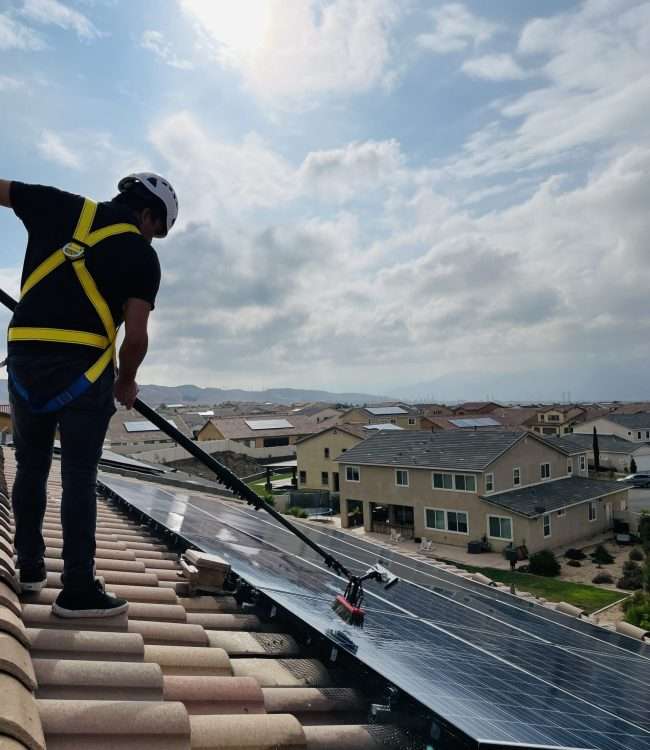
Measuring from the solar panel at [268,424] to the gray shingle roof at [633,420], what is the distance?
144 feet

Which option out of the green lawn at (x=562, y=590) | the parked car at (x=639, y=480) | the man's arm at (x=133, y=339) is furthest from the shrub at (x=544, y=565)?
the parked car at (x=639, y=480)

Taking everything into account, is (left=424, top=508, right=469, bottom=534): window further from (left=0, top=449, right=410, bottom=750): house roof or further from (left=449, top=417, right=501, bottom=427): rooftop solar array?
(left=0, top=449, right=410, bottom=750): house roof

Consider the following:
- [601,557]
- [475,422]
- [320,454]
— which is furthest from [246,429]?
[601,557]

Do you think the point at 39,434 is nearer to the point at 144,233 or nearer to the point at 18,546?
the point at 18,546

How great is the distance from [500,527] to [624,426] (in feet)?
168

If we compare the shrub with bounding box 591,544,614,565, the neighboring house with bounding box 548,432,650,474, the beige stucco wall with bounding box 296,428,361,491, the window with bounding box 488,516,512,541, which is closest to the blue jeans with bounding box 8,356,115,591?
the window with bounding box 488,516,512,541

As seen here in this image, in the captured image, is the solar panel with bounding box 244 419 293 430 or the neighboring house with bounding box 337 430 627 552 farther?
the solar panel with bounding box 244 419 293 430

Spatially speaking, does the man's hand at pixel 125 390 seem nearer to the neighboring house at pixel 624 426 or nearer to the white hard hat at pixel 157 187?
the white hard hat at pixel 157 187

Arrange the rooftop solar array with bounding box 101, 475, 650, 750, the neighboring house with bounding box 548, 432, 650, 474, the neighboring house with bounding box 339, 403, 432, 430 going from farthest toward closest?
the neighboring house with bounding box 339, 403, 432, 430 → the neighboring house with bounding box 548, 432, 650, 474 → the rooftop solar array with bounding box 101, 475, 650, 750

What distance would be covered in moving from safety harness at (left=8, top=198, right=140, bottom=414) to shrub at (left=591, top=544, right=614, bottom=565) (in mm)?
32429

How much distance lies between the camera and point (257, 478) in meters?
58.2

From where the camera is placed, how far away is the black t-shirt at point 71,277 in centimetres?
315

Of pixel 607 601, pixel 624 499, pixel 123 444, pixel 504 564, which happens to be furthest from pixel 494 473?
pixel 123 444

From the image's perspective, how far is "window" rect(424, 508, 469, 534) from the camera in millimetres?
33656
